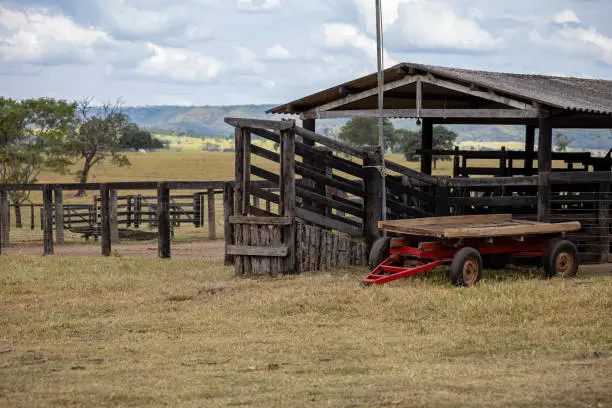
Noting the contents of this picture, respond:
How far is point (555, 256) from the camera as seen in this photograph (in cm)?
1461

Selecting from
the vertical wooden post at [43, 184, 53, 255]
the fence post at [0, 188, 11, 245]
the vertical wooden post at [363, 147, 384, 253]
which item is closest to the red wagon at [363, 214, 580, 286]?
the vertical wooden post at [363, 147, 384, 253]

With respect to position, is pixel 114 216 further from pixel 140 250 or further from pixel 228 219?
pixel 228 219

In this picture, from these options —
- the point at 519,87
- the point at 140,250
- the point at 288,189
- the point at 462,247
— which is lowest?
the point at 140,250

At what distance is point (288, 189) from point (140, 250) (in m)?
9.27

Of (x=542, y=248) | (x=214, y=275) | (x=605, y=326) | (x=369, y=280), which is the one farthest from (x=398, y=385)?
(x=214, y=275)

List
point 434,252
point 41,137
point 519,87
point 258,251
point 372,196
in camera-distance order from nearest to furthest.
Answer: point 434,252
point 258,251
point 372,196
point 519,87
point 41,137

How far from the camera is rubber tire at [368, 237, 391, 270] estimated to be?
1455 centimetres

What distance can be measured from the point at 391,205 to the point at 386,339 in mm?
6964

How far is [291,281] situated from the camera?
14.7 m

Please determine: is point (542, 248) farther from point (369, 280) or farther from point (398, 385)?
point (398, 385)

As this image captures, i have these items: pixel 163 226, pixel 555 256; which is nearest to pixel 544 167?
pixel 555 256

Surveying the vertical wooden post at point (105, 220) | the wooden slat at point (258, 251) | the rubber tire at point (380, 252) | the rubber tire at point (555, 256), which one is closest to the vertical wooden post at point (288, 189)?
the wooden slat at point (258, 251)

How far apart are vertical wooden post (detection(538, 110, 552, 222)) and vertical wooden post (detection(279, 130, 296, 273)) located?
4404 millimetres

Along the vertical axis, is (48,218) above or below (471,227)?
below
